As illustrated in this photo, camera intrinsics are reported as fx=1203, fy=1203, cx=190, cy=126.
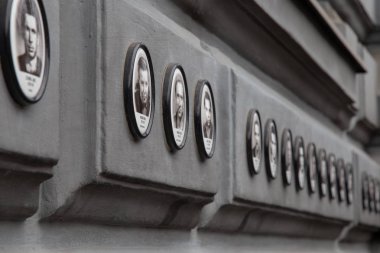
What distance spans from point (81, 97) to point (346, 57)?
283 centimetres

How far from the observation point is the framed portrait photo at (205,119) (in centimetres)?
211

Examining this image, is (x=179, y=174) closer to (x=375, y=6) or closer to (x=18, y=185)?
(x=18, y=185)

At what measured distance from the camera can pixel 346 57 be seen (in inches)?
168

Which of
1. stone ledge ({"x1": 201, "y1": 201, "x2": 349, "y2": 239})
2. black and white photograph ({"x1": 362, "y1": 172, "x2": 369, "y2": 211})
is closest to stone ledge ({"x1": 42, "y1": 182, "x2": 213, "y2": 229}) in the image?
stone ledge ({"x1": 201, "y1": 201, "x2": 349, "y2": 239})

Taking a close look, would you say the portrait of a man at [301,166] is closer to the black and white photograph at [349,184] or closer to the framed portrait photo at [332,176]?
the framed portrait photo at [332,176]

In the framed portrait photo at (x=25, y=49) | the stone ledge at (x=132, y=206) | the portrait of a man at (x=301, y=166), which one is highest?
the portrait of a man at (x=301, y=166)

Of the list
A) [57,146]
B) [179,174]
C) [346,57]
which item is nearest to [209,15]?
[179,174]

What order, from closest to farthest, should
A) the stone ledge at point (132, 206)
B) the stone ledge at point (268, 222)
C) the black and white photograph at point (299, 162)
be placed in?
the stone ledge at point (132, 206)
the stone ledge at point (268, 222)
the black and white photograph at point (299, 162)

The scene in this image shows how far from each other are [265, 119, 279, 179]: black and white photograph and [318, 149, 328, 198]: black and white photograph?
853 millimetres

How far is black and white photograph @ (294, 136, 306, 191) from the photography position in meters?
3.33

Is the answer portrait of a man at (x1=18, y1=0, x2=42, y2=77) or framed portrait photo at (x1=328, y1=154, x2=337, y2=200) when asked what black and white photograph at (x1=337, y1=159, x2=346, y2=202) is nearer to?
framed portrait photo at (x1=328, y1=154, x2=337, y2=200)

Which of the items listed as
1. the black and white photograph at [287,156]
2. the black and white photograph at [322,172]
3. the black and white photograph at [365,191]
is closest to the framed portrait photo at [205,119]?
the black and white photograph at [287,156]

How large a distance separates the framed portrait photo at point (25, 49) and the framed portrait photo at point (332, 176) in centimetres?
275

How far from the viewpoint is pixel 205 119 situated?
7.09 ft
